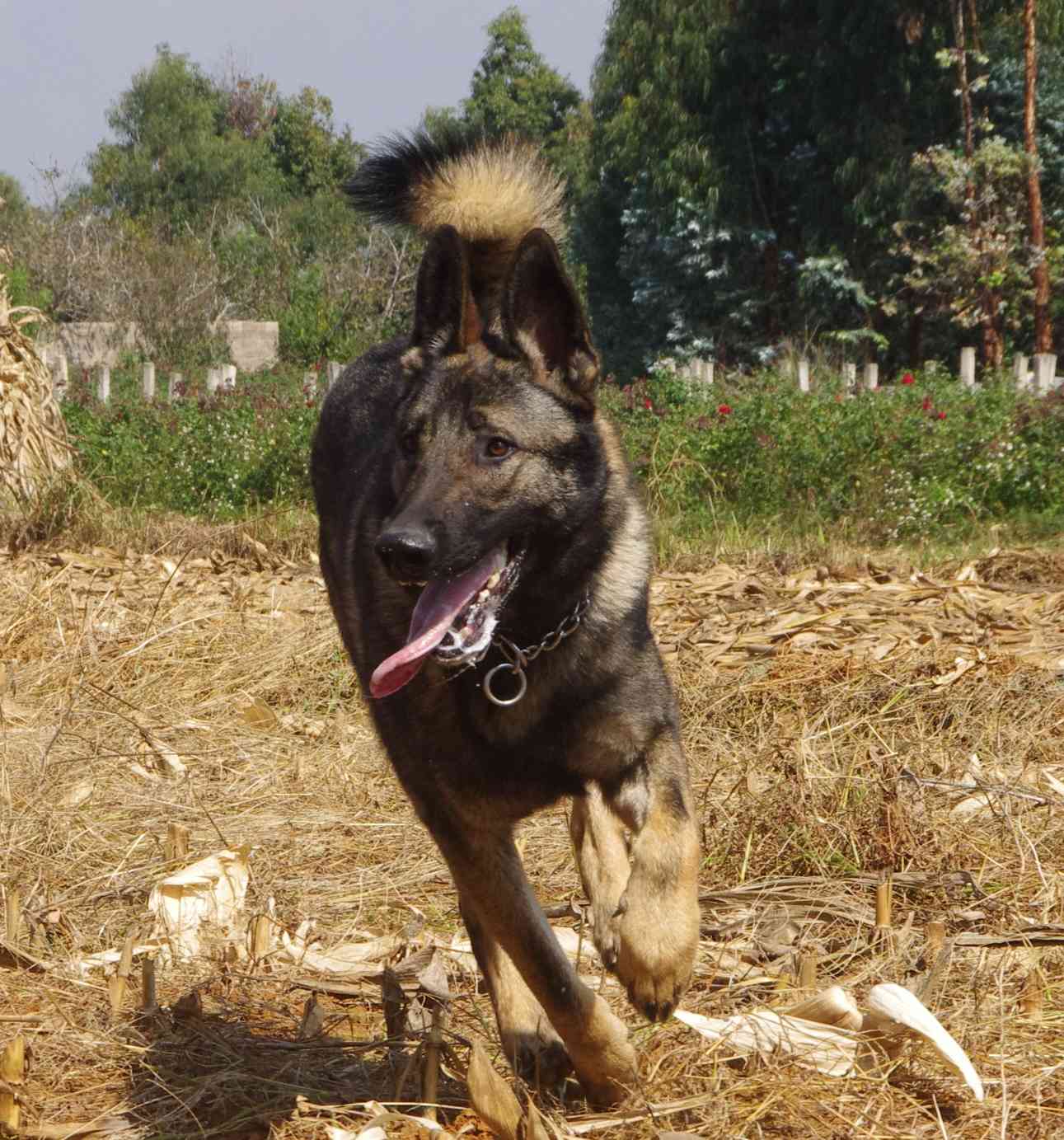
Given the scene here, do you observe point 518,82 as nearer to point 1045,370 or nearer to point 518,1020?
point 1045,370

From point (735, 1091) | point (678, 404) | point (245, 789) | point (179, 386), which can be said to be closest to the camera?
point (735, 1091)

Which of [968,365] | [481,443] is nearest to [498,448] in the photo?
[481,443]

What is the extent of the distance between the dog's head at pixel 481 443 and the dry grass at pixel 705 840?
0.96 m

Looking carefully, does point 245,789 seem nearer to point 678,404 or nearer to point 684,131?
point 678,404

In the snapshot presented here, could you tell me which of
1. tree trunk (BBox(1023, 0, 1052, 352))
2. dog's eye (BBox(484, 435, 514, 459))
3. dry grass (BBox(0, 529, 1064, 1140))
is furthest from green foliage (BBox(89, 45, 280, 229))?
dog's eye (BBox(484, 435, 514, 459))

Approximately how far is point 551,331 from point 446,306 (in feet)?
0.84

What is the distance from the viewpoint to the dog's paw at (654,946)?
9.23 ft

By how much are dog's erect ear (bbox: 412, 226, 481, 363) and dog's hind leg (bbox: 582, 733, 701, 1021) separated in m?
1.02

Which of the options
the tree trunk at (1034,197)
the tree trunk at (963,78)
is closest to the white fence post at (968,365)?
the tree trunk at (1034,197)

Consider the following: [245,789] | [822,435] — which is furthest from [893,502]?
[245,789]

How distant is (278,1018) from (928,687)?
2.79 meters

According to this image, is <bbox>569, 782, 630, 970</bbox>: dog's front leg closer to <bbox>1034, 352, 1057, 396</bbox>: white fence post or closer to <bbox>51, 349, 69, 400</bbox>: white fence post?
<bbox>51, 349, 69, 400</bbox>: white fence post

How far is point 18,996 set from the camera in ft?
11.1

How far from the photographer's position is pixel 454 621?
291 centimetres
